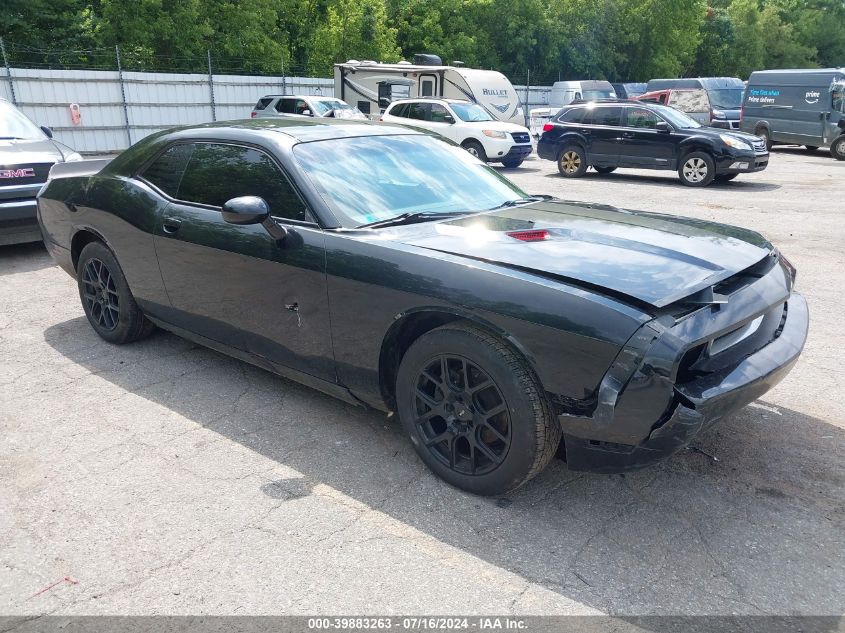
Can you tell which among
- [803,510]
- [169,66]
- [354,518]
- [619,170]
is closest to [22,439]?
[354,518]

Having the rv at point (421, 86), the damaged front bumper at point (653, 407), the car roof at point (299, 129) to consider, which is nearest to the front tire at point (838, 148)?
the rv at point (421, 86)

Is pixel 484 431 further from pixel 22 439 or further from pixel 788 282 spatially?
pixel 22 439

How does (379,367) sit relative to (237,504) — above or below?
above

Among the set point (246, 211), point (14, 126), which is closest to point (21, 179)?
point (14, 126)

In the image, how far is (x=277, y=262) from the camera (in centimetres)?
360

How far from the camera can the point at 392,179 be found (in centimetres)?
384

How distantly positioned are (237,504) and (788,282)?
2.73 m

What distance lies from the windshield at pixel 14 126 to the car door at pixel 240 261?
471 cm

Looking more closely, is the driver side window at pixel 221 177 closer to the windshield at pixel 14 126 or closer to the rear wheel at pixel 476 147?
the windshield at pixel 14 126

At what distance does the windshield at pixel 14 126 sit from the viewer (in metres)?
8.07

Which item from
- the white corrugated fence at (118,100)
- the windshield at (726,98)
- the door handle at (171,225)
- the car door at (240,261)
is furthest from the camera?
the windshield at (726,98)

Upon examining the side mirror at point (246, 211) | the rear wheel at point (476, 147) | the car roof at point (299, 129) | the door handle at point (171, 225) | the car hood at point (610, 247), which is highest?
the car roof at point (299, 129)

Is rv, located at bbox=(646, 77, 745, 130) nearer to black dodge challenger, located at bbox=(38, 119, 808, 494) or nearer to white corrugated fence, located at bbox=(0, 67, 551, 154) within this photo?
white corrugated fence, located at bbox=(0, 67, 551, 154)

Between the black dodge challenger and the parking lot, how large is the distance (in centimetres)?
30
